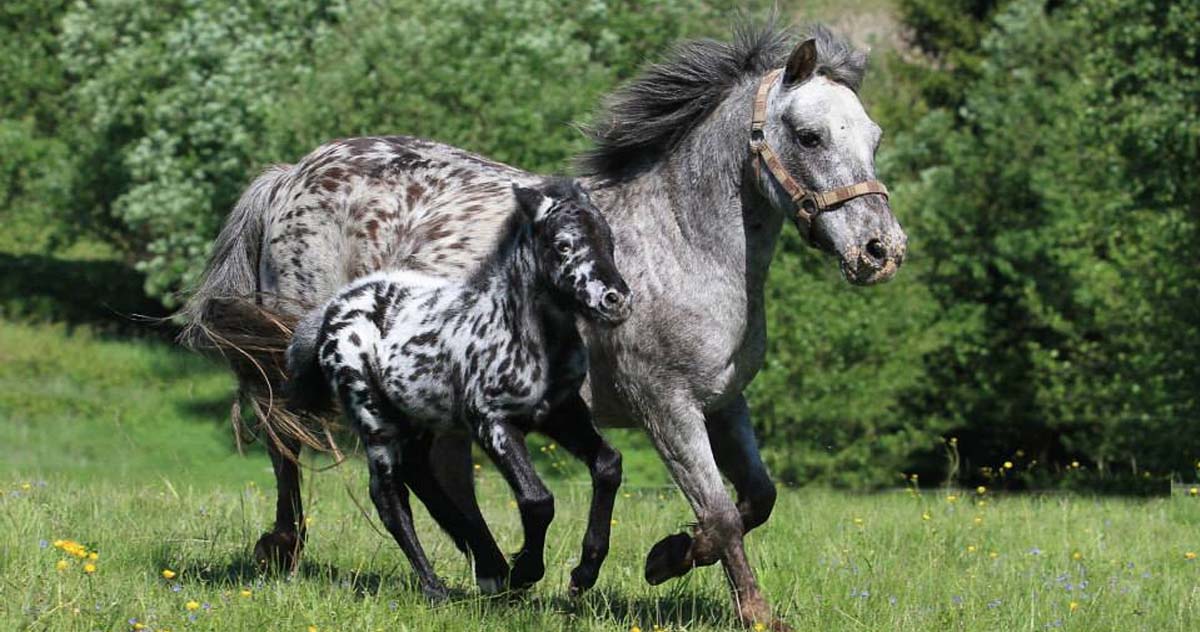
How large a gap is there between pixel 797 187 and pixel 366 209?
6.68 ft

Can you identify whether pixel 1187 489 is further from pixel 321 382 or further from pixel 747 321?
pixel 321 382

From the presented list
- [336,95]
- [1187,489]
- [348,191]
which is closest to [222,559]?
[348,191]

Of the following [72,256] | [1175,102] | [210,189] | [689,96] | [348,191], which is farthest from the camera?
[72,256]

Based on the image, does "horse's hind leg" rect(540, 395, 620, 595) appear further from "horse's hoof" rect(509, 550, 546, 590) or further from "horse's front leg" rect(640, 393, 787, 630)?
"horse's front leg" rect(640, 393, 787, 630)

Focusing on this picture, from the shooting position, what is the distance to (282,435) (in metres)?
6.97

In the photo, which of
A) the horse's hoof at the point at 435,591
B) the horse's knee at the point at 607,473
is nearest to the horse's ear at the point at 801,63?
the horse's knee at the point at 607,473

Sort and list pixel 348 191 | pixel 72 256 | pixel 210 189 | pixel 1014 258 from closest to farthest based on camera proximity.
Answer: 1. pixel 348 191
2. pixel 210 189
3. pixel 1014 258
4. pixel 72 256

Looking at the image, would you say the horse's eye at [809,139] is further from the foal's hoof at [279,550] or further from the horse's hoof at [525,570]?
the foal's hoof at [279,550]

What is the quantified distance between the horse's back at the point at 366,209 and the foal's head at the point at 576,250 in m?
0.81

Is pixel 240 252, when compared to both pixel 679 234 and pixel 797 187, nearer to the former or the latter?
pixel 679 234

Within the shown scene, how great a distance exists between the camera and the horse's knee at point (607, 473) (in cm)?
547

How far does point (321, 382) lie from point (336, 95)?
58.9 ft

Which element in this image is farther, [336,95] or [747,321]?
[336,95]

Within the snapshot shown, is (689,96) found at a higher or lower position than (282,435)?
higher
